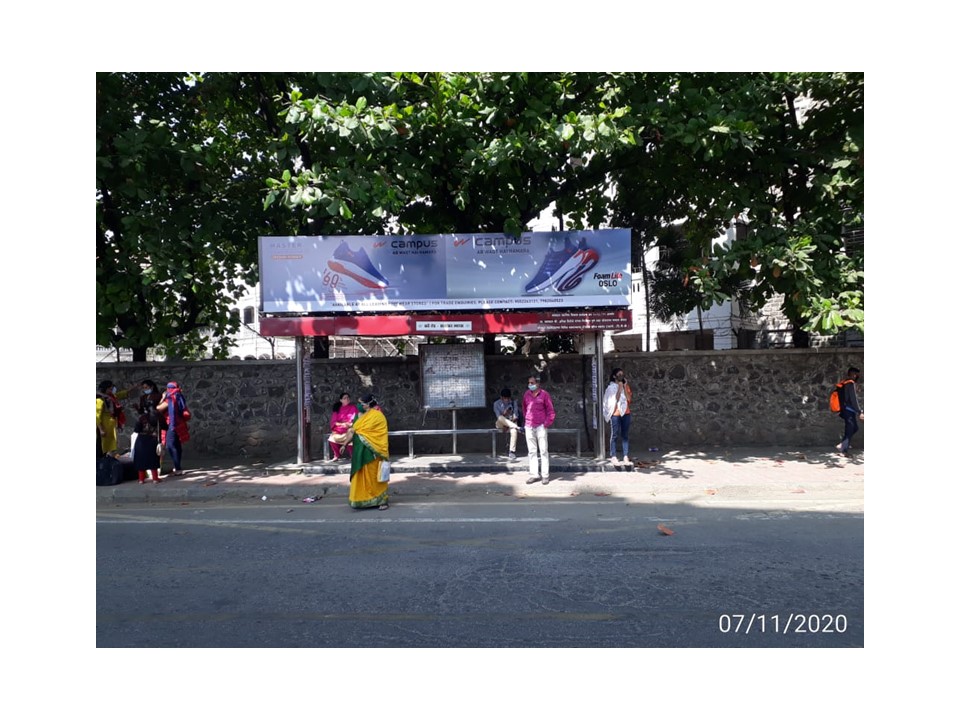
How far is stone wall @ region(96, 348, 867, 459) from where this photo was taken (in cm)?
1277

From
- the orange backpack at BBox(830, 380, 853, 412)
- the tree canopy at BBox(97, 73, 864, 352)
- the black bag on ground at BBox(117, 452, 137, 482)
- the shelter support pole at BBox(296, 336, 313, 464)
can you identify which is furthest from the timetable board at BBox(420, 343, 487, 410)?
the orange backpack at BBox(830, 380, 853, 412)

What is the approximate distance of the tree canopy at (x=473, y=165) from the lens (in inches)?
378

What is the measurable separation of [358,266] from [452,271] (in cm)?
175

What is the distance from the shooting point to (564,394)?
12805 mm

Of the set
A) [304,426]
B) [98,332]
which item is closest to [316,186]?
[304,426]

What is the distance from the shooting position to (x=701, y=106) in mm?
9891

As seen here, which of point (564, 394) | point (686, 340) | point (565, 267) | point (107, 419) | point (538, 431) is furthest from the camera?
point (686, 340)

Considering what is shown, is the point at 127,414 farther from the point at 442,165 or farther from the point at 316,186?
the point at 442,165

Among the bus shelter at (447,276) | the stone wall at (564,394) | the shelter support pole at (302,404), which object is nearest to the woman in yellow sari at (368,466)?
the bus shelter at (447,276)

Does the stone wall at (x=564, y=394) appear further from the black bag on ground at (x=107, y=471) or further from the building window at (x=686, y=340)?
the building window at (x=686, y=340)

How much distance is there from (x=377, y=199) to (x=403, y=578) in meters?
6.17

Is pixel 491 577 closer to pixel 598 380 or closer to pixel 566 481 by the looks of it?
pixel 566 481

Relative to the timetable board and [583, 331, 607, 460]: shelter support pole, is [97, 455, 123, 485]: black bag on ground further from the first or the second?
[583, 331, 607, 460]: shelter support pole
